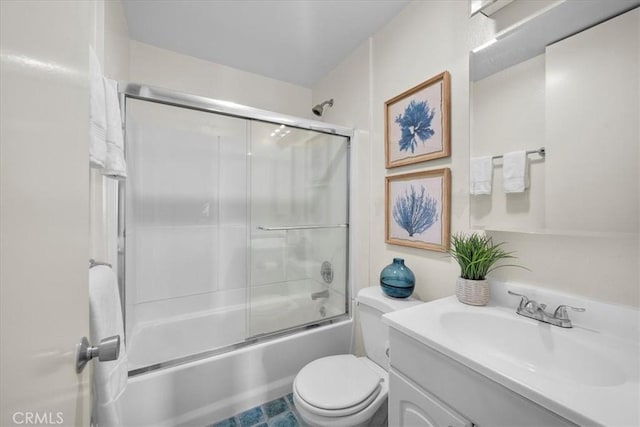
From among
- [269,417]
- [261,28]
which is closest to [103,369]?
[269,417]

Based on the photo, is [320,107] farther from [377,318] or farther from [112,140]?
[377,318]

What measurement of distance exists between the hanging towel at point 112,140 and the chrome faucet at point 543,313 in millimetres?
1572

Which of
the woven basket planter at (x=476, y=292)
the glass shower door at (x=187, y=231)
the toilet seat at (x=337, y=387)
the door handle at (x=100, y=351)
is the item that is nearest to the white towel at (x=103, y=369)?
the door handle at (x=100, y=351)

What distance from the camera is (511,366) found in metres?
0.66

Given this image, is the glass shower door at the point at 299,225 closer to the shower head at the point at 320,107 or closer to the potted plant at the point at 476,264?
the shower head at the point at 320,107

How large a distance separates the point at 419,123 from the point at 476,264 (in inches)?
31.6

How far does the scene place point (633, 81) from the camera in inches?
30.5

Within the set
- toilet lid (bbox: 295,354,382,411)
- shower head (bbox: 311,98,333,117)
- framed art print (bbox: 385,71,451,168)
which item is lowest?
toilet lid (bbox: 295,354,382,411)

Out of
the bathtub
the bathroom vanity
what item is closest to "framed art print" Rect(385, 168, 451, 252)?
the bathroom vanity

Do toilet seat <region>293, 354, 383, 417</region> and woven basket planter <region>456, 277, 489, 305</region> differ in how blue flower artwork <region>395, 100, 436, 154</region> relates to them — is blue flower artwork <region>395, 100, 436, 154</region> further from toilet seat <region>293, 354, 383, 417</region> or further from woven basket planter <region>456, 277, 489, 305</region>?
toilet seat <region>293, 354, 383, 417</region>

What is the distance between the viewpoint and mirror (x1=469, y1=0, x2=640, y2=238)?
0.79 m

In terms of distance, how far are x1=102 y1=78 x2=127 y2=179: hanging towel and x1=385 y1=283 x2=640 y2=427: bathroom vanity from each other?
113 cm

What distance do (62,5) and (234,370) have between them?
164 cm

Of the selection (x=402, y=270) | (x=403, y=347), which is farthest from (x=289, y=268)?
(x=403, y=347)
